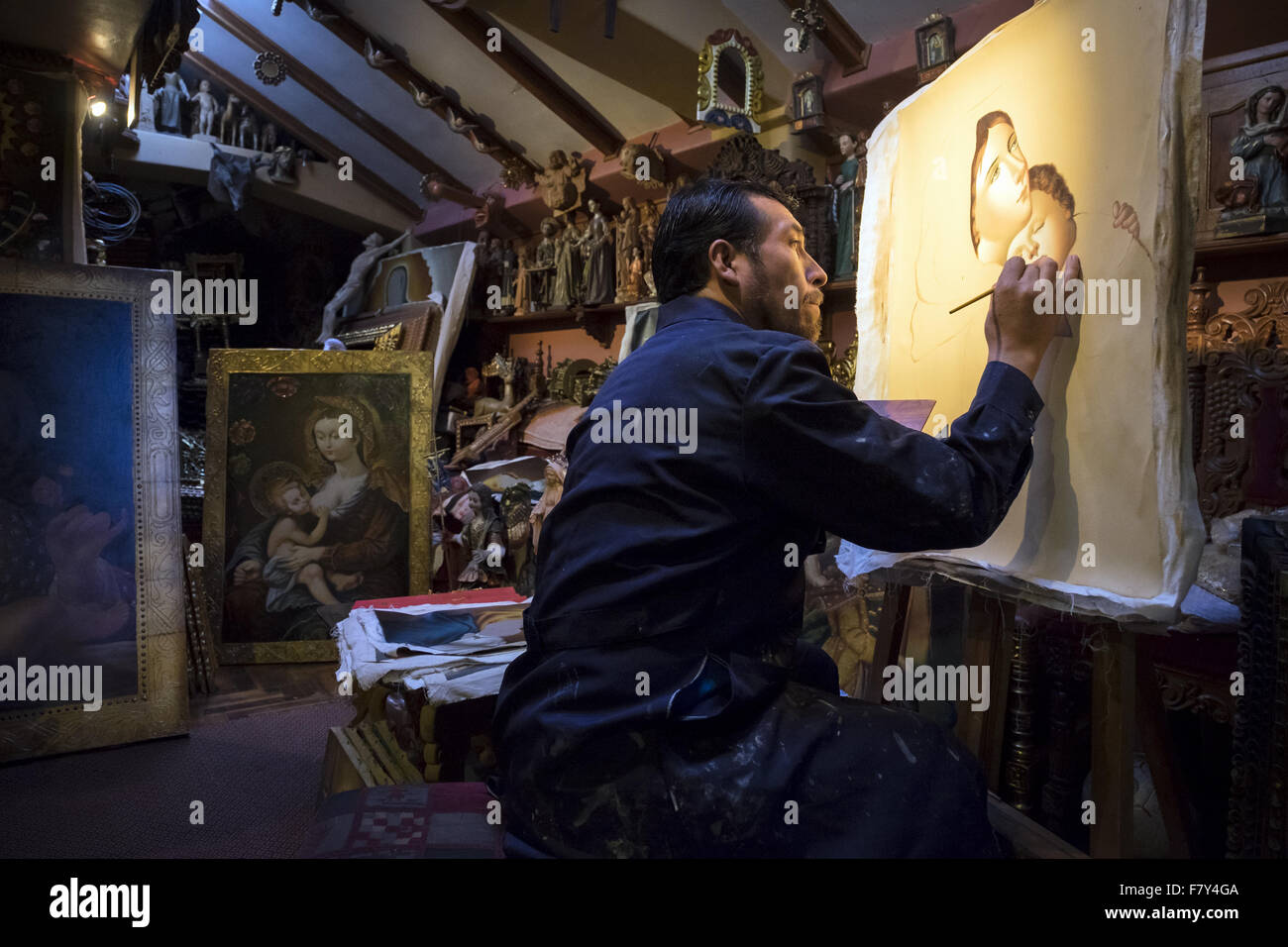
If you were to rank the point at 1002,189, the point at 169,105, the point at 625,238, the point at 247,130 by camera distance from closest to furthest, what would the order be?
the point at 1002,189 → the point at 625,238 → the point at 169,105 → the point at 247,130

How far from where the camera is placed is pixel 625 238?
645 centimetres

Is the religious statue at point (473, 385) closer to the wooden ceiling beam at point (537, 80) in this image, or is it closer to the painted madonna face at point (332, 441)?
the wooden ceiling beam at point (537, 80)

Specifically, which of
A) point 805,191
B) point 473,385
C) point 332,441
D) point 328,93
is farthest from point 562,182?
point 332,441

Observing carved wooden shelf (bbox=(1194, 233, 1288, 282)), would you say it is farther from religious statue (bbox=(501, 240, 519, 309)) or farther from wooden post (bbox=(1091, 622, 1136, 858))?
religious statue (bbox=(501, 240, 519, 309))

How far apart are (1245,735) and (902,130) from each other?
1.56 meters

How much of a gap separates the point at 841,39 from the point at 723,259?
3511 millimetres

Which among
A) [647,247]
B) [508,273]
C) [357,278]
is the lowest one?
[647,247]

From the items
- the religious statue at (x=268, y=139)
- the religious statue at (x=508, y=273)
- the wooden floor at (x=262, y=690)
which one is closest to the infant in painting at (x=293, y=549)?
the wooden floor at (x=262, y=690)

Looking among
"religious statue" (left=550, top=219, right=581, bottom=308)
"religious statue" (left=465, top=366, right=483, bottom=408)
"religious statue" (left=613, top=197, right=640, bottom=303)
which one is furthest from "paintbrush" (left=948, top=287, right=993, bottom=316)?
"religious statue" (left=465, top=366, right=483, bottom=408)

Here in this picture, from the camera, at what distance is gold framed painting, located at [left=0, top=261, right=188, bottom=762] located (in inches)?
133

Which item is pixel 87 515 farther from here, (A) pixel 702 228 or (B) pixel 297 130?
(B) pixel 297 130

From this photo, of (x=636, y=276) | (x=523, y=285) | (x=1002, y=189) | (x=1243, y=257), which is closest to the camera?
(x=1002, y=189)

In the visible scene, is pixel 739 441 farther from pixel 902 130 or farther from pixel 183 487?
pixel 183 487

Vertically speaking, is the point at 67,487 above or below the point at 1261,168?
below
